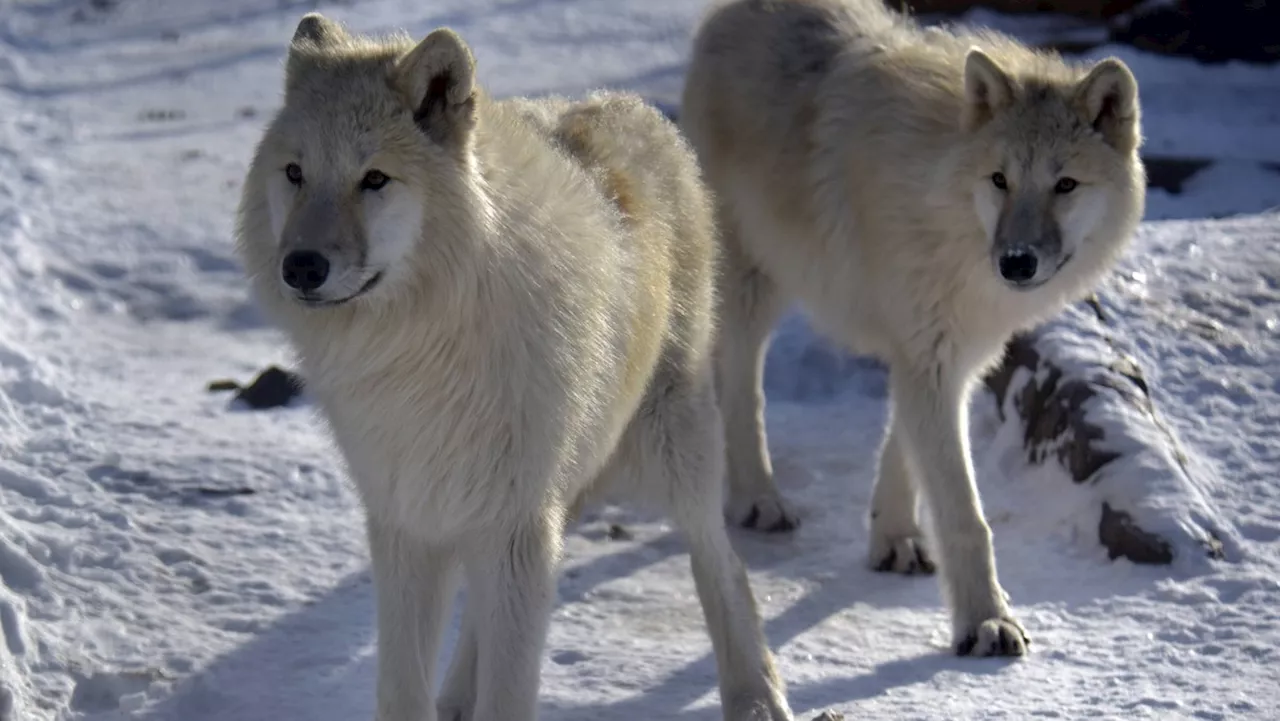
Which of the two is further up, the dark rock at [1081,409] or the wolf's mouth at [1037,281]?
the wolf's mouth at [1037,281]

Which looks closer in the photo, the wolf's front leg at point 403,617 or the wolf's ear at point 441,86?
the wolf's ear at point 441,86

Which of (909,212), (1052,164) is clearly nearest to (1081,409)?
(909,212)

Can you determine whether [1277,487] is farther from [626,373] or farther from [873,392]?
[626,373]

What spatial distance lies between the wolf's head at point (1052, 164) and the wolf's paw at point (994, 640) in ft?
3.84

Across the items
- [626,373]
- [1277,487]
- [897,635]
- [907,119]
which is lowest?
[897,635]

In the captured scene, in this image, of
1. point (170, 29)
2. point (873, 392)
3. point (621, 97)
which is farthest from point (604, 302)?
point (170, 29)

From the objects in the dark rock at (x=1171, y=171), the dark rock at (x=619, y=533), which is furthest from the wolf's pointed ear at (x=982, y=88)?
the dark rock at (x=1171, y=171)

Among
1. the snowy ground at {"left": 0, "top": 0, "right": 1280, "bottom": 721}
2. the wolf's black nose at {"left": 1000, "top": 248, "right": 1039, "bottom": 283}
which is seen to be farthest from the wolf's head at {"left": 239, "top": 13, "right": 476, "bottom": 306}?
the wolf's black nose at {"left": 1000, "top": 248, "right": 1039, "bottom": 283}

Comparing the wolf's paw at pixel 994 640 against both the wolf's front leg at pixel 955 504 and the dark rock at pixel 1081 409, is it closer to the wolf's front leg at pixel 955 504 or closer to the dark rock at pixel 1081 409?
the wolf's front leg at pixel 955 504

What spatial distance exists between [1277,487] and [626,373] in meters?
3.26

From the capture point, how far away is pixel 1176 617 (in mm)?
5320

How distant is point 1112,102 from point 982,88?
0.46m

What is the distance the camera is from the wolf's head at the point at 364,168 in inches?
142

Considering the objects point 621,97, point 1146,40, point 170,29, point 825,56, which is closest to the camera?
point 621,97
